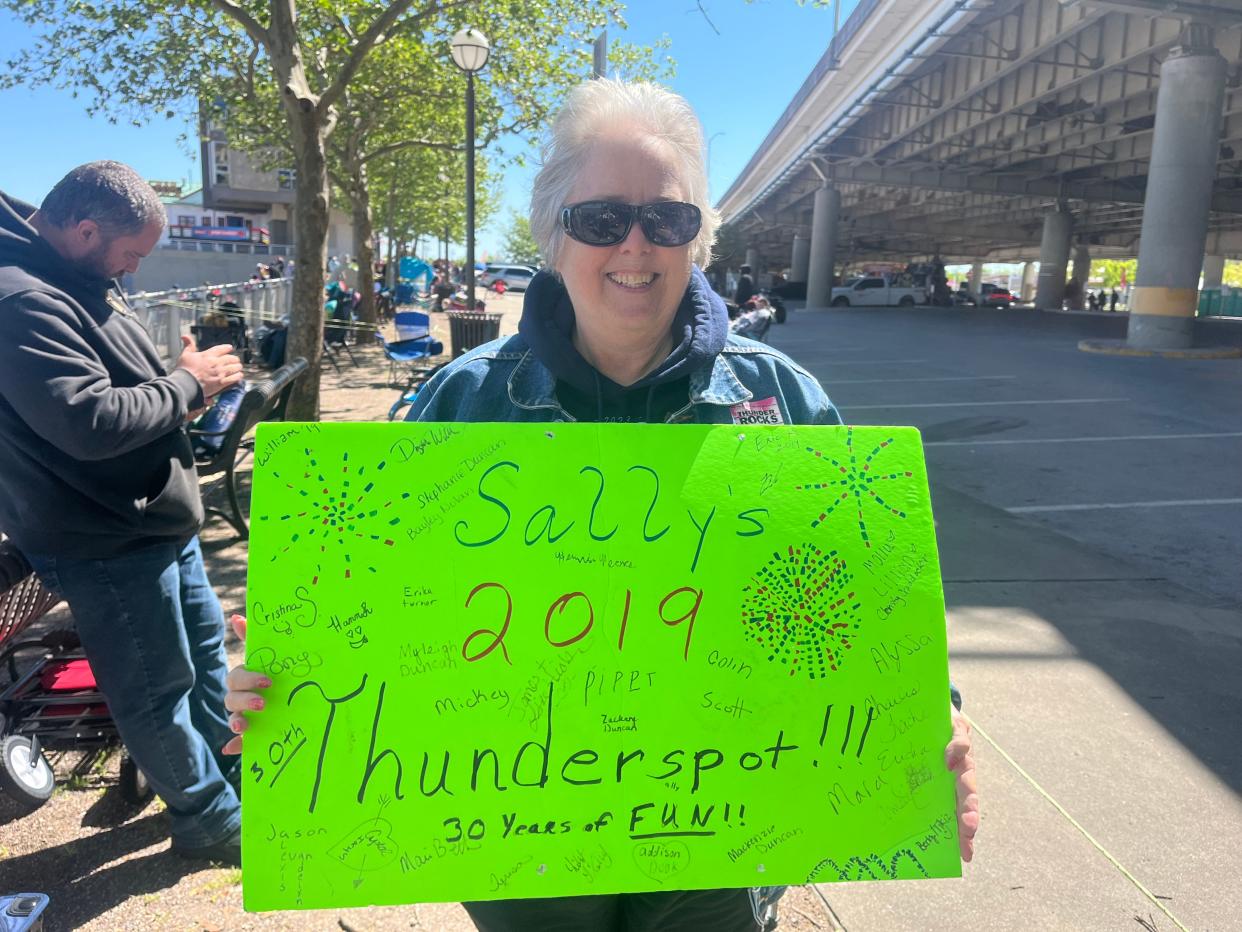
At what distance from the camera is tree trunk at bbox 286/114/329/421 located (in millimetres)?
7309

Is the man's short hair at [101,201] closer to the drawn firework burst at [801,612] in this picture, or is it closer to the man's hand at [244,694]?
the man's hand at [244,694]

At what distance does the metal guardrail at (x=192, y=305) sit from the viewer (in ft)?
43.6

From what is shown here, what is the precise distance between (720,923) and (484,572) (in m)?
0.83

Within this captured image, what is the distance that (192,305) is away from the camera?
1395 cm

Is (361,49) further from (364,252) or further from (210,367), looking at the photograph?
(364,252)

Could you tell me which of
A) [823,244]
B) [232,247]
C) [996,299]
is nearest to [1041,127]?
[823,244]

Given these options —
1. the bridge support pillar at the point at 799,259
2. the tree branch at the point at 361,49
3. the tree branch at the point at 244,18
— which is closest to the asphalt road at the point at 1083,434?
the tree branch at the point at 361,49

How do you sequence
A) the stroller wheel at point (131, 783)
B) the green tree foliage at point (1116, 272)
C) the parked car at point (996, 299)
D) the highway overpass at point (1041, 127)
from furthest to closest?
the green tree foliage at point (1116, 272), the parked car at point (996, 299), the highway overpass at point (1041, 127), the stroller wheel at point (131, 783)

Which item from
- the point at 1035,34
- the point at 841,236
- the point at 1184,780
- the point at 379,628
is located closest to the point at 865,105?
the point at 1035,34

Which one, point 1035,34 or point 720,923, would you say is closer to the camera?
point 720,923

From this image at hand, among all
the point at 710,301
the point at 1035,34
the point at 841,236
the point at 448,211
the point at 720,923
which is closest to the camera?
the point at 720,923

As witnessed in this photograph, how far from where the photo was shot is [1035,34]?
20.4 metres

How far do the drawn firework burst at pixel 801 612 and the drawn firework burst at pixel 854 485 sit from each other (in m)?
0.09

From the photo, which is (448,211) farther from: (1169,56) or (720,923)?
(720,923)
